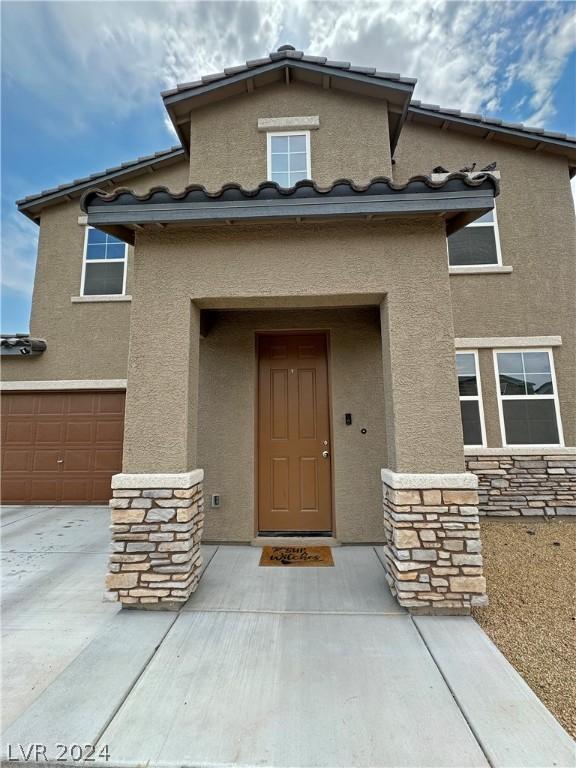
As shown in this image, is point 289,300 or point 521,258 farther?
point 521,258

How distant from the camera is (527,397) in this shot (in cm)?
708

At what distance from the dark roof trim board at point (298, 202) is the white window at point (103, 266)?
5208mm

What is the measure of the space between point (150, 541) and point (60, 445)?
19.2 feet

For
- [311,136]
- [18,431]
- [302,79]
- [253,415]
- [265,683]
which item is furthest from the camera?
[18,431]

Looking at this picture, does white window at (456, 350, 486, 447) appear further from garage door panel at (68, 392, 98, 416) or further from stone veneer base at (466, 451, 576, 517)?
garage door panel at (68, 392, 98, 416)

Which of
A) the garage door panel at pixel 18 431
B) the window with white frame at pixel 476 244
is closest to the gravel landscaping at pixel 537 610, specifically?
the window with white frame at pixel 476 244

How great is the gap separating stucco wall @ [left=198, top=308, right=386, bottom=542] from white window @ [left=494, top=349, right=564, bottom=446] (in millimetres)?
3501

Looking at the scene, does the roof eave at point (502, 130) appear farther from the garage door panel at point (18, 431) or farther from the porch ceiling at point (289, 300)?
the garage door panel at point (18, 431)

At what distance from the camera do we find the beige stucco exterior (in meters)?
3.60

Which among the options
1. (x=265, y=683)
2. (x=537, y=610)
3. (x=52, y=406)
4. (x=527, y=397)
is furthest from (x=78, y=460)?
(x=527, y=397)

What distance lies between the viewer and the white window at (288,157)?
5762mm

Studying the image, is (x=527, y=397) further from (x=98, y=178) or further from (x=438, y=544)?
(x=98, y=178)

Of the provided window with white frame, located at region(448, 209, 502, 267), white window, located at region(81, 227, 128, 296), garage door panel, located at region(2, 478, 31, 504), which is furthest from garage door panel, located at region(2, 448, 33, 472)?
Result: window with white frame, located at region(448, 209, 502, 267)

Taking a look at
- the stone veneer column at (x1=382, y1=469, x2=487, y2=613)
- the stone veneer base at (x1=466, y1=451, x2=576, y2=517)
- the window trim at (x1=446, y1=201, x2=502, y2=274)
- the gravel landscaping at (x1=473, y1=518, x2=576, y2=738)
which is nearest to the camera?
the gravel landscaping at (x1=473, y1=518, x2=576, y2=738)
